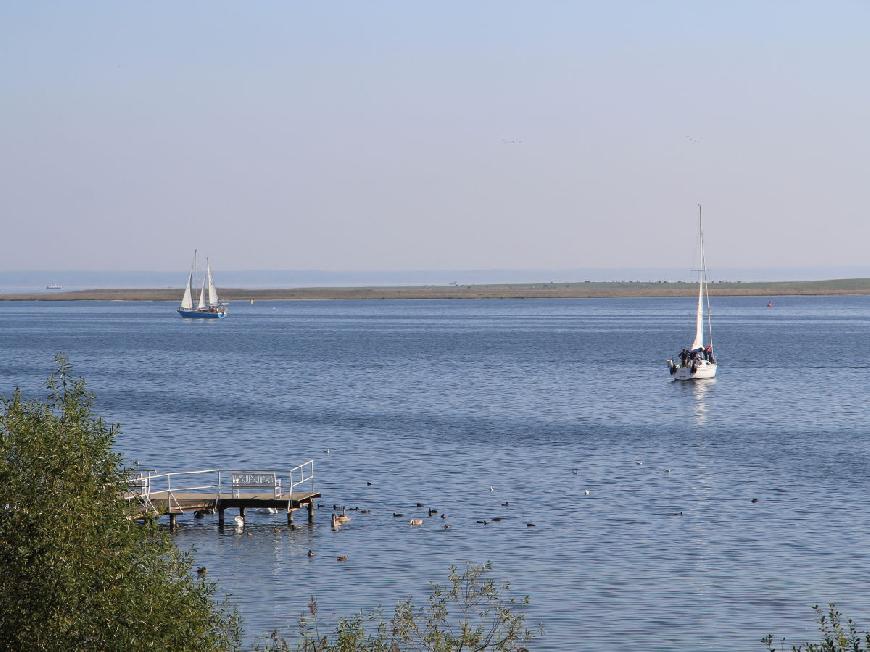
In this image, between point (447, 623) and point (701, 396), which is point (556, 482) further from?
point (701, 396)

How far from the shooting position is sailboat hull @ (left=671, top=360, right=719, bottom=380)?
388ft

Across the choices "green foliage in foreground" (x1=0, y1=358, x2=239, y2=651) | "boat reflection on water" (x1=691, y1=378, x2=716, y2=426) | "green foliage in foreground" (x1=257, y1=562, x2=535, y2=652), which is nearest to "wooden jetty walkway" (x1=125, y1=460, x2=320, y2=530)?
"green foliage in foreground" (x1=257, y1=562, x2=535, y2=652)

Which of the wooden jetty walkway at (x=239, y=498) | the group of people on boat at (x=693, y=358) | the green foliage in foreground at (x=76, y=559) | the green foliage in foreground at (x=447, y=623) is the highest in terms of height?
the green foliage in foreground at (x=76, y=559)

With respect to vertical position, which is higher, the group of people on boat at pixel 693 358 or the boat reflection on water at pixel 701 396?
the group of people on boat at pixel 693 358

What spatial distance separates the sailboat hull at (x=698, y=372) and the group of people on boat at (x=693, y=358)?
375 millimetres

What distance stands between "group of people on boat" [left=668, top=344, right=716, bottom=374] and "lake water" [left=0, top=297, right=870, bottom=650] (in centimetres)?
247

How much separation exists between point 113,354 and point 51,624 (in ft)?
484

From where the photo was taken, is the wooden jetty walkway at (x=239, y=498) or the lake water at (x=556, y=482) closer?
the lake water at (x=556, y=482)

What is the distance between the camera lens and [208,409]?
96000mm

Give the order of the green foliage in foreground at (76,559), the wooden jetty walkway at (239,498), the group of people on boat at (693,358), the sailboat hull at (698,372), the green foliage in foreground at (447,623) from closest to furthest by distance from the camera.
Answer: the green foliage in foreground at (76,559) < the green foliage in foreground at (447,623) < the wooden jetty walkway at (239,498) < the group of people on boat at (693,358) < the sailboat hull at (698,372)

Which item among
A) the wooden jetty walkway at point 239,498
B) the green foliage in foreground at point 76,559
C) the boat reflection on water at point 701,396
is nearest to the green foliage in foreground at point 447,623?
the green foliage in foreground at point 76,559

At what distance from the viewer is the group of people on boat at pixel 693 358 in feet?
388

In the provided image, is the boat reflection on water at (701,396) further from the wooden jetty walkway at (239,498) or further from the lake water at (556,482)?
the wooden jetty walkway at (239,498)

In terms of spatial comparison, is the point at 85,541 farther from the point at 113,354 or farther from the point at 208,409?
the point at 113,354
